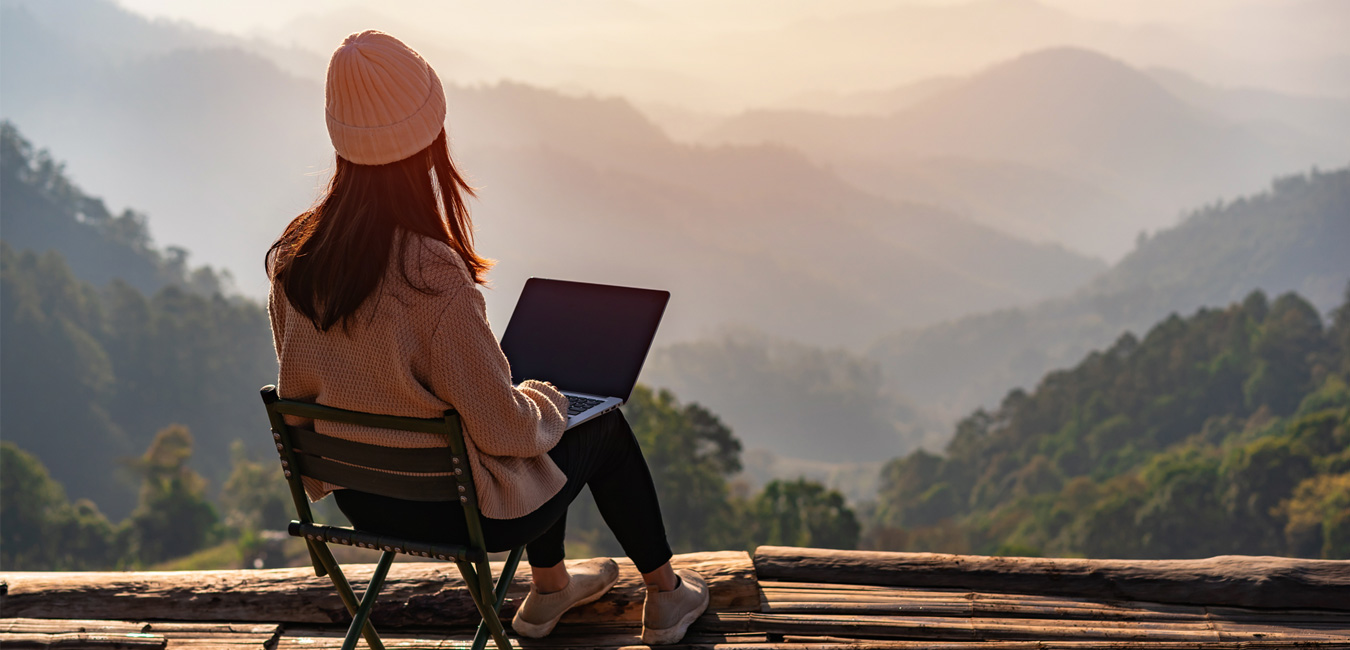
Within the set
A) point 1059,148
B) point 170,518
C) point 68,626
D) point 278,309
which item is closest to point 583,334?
point 278,309

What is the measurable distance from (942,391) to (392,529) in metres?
115

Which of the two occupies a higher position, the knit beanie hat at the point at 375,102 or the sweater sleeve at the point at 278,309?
the knit beanie hat at the point at 375,102

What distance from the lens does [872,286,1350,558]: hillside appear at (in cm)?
3788

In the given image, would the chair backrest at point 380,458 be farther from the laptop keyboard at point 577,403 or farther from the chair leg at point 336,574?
the laptop keyboard at point 577,403

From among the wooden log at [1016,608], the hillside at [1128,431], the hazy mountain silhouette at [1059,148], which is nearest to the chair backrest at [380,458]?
the wooden log at [1016,608]

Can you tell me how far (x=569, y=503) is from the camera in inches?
65.2

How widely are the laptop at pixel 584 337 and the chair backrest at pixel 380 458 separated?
0.30 meters

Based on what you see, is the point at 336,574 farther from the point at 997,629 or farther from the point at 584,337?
the point at 997,629

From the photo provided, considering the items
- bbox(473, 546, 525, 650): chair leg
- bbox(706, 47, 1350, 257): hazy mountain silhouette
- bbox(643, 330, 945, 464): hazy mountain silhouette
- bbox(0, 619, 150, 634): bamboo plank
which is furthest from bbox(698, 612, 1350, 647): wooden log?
bbox(706, 47, 1350, 257): hazy mountain silhouette

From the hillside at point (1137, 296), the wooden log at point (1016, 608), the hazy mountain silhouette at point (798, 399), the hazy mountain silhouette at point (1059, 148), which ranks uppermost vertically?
the hazy mountain silhouette at point (1059, 148)

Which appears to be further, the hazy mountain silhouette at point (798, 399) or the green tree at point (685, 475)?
the hazy mountain silhouette at point (798, 399)

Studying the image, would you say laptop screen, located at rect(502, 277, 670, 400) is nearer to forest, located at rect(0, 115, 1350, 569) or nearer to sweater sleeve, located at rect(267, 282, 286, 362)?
sweater sleeve, located at rect(267, 282, 286, 362)

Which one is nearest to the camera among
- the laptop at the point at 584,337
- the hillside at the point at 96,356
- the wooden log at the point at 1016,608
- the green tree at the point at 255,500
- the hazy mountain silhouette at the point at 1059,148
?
the laptop at the point at 584,337

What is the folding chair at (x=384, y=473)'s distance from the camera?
54.8 inches
